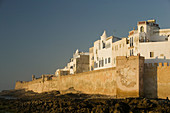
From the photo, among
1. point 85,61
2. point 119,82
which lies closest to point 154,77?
Answer: point 119,82

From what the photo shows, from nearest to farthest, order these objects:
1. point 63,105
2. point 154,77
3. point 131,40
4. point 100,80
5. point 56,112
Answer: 1. point 56,112
2. point 63,105
3. point 154,77
4. point 100,80
5. point 131,40

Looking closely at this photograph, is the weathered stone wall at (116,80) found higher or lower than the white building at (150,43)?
lower

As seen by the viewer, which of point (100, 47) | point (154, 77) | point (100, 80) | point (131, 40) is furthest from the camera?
point (100, 47)

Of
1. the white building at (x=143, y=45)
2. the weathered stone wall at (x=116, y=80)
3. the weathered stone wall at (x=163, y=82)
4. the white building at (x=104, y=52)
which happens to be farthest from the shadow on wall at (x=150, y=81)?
the white building at (x=104, y=52)

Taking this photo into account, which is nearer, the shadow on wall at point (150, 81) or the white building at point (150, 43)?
the shadow on wall at point (150, 81)

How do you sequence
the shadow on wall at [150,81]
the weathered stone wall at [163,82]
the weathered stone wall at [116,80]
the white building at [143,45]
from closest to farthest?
the weathered stone wall at [163,82] → the weathered stone wall at [116,80] → the shadow on wall at [150,81] → the white building at [143,45]

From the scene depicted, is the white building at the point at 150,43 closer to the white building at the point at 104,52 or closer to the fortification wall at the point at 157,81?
the white building at the point at 104,52

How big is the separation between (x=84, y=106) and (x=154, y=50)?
1668 centimetres

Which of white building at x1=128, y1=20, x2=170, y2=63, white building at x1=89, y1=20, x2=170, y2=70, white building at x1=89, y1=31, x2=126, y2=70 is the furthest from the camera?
white building at x1=89, y1=31, x2=126, y2=70

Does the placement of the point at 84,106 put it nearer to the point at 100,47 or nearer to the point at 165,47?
the point at 165,47

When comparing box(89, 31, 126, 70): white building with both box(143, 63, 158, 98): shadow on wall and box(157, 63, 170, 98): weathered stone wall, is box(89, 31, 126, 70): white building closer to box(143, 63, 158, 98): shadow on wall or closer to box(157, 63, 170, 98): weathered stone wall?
box(143, 63, 158, 98): shadow on wall

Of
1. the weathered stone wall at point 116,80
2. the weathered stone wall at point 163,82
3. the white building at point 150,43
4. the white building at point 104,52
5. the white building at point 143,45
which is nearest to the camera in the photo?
the weathered stone wall at point 163,82

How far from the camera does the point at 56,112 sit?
55.0ft

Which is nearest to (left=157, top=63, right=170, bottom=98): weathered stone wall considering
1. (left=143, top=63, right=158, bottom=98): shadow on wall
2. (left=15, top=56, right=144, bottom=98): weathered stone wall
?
(left=143, top=63, right=158, bottom=98): shadow on wall
